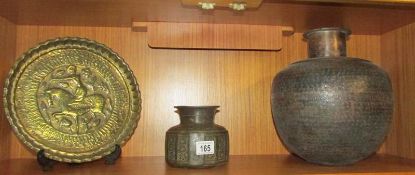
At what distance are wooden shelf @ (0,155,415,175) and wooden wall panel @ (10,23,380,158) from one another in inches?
3.4

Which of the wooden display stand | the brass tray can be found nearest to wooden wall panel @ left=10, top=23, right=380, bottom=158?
the wooden display stand

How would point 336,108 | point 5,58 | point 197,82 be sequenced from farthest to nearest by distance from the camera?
1. point 197,82
2. point 5,58
3. point 336,108

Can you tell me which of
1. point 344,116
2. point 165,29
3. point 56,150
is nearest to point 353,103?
point 344,116

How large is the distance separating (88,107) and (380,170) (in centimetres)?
54

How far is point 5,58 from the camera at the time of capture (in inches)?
29.6

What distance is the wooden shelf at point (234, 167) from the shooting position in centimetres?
64

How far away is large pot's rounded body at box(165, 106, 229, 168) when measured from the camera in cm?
67

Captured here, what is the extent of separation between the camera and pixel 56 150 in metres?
0.69

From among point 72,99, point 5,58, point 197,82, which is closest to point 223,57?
point 197,82

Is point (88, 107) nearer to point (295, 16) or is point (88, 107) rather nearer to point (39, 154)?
point (39, 154)

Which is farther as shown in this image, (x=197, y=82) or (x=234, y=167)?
(x=197, y=82)

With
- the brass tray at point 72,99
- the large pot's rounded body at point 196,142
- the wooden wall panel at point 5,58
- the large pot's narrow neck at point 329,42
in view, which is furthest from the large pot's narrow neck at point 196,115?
the wooden wall panel at point 5,58

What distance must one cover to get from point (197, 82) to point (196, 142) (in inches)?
8.9

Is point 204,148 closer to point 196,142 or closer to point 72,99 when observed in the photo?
point 196,142
